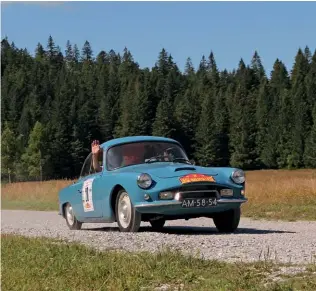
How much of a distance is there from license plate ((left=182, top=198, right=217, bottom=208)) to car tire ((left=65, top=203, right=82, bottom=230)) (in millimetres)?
3802

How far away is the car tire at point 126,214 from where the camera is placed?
33.4 feet

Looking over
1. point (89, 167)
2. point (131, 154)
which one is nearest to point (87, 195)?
point (89, 167)

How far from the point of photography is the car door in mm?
11430

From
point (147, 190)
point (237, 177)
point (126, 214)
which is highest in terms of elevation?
point (237, 177)

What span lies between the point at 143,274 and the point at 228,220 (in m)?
5.27

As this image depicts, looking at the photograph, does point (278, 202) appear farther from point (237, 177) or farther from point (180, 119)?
point (180, 119)

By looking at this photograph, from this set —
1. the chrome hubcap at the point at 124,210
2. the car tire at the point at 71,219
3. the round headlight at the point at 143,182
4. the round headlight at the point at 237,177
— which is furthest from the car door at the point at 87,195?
the round headlight at the point at 237,177

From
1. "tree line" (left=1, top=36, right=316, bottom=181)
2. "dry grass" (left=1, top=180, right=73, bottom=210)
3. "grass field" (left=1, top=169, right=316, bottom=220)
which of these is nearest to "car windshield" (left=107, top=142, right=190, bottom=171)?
"grass field" (left=1, top=169, right=316, bottom=220)

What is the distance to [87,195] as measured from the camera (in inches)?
468

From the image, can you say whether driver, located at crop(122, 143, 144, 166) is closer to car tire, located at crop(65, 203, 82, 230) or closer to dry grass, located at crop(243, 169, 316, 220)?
car tire, located at crop(65, 203, 82, 230)

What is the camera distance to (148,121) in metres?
165

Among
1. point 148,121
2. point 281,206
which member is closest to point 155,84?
point 148,121

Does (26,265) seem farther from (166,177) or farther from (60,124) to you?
(60,124)

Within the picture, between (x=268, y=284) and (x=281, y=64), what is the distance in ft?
616
